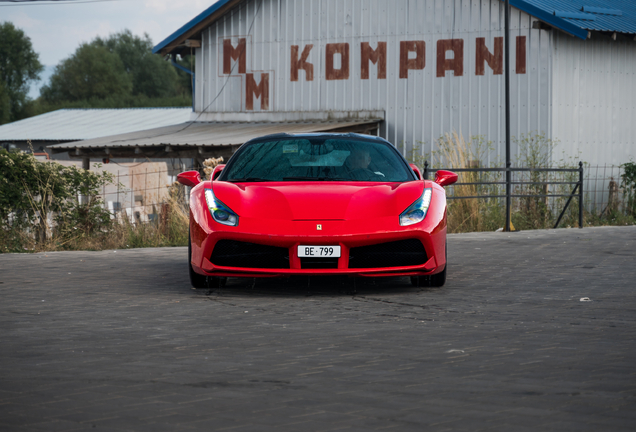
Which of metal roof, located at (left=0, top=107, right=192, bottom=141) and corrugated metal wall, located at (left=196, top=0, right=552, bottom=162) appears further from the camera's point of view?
metal roof, located at (left=0, top=107, right=192, bottom=141)

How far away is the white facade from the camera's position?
21891 millimetres

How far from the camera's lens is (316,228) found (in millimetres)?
7484

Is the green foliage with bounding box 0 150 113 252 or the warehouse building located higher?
the warehouse building

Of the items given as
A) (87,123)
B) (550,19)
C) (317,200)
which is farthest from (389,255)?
(87,123)

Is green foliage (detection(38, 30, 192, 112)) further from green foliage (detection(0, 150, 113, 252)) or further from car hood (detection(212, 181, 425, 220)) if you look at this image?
car hood (detection(212, 181, 425, 220))

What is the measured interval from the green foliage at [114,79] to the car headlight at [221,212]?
75.0m

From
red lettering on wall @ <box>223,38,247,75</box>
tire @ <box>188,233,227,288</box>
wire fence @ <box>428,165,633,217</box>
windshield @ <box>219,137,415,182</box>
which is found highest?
red lettering on wall @ <box>223,38,247,75</box>

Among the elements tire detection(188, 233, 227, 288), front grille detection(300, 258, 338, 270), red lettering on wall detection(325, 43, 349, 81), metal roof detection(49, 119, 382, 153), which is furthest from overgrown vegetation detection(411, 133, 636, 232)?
front grille detection(300, 258, 338, 270)

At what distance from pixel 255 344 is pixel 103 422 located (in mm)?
1849

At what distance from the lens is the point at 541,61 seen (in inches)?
851

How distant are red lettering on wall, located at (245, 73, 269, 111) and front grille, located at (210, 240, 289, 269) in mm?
19073

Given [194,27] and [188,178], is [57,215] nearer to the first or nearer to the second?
[188,178]

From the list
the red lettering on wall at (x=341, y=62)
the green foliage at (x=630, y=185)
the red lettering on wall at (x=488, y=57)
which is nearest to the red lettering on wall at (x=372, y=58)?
the red lettering on wall at (x=341, y=62)

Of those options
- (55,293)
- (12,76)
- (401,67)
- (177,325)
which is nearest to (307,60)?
(401,67)
